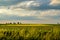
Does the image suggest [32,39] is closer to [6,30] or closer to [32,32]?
[32,32]

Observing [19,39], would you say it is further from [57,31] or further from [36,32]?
[57,31]

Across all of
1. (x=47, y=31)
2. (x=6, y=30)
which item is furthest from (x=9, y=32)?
(x=47, y=31)

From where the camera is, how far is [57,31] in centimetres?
2175

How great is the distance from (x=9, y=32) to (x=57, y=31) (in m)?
4.29

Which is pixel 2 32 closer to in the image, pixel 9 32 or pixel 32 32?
pixel 9 32

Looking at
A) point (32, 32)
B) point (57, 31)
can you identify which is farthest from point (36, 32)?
point (57, 31)

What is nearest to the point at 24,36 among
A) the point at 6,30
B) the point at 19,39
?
the point at 19,39

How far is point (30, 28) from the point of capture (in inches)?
877

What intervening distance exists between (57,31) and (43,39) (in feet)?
4.95

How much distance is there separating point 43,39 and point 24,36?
173 centimetres

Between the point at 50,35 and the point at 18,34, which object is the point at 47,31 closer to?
the point at 50,35

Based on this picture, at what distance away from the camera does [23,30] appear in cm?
2202


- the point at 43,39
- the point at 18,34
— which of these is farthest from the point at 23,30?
the point at 43,39

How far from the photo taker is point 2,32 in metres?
22.2
